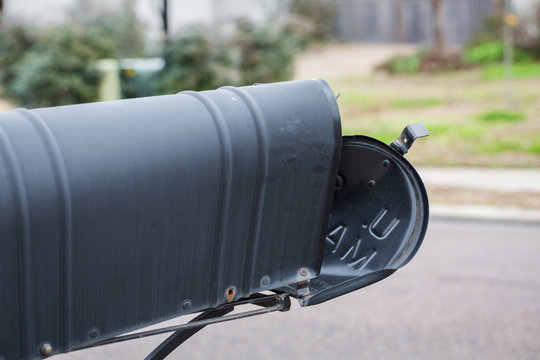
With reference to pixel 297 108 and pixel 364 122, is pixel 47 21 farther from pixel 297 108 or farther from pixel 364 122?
pixel 297 108

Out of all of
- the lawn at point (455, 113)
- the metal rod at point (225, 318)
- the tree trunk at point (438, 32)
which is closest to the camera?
the metal rod at point (225, 318)

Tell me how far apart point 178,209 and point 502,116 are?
36.7 ft

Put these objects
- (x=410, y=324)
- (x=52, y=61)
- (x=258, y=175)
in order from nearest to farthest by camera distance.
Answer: (x=258, y=175)
(x=410, y=324)
(x=52, y=61)

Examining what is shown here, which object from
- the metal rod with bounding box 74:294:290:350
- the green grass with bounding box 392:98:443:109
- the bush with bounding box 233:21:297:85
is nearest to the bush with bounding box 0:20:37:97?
the bush with bounding box 233:21:297:85

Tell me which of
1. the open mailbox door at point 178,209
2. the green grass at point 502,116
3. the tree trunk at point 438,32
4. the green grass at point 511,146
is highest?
the open mailbox door at point 178,209

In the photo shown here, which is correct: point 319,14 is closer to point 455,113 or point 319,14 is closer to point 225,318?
point 455,113

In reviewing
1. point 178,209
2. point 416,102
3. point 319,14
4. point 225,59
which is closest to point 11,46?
point 225,59

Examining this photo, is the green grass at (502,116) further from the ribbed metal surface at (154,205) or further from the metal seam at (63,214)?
the metal seam at (63,214)

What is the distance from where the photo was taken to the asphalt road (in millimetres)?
4531

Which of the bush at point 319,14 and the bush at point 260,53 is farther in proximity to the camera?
the bush at point 319,14

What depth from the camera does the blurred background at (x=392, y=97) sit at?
190 inches

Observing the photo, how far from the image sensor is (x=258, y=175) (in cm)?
211

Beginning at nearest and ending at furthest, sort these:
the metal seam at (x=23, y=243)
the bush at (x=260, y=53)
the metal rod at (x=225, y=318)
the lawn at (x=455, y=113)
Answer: the metal seam at (x=23, y=243) < the metal rod at (x=225, y=318) < the lawn at (x=455, y=113) < the bush at (x=260, y=53)

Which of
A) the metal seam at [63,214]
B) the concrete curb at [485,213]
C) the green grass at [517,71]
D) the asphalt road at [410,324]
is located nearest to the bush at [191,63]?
the concrete curb at [485,213]
